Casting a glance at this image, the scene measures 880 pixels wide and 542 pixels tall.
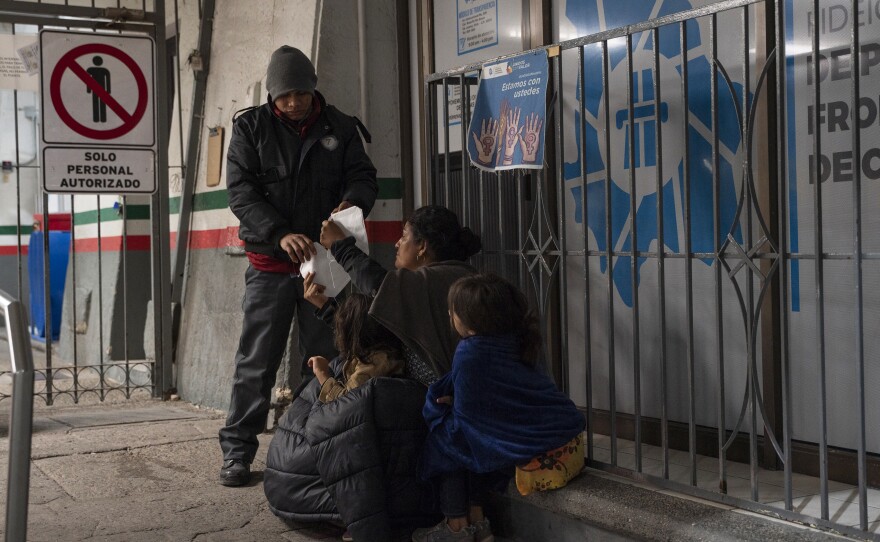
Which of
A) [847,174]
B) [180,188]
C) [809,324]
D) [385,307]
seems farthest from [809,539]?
[180,188]

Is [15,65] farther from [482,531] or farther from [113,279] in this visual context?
[482,531]

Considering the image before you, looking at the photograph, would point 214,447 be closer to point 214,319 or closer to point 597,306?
point 214,319

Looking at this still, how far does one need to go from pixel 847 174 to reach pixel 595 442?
1632 millimetres

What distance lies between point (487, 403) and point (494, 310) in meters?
0.31

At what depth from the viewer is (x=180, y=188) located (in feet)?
24.9

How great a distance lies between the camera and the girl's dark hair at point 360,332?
12.8 feet

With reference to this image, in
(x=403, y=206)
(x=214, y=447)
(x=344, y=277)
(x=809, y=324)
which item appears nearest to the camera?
(x=809, y=324)

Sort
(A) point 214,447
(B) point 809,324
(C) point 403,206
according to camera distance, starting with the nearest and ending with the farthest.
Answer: (B) point 809,324
(A) point 214,447
(C) point 403,206

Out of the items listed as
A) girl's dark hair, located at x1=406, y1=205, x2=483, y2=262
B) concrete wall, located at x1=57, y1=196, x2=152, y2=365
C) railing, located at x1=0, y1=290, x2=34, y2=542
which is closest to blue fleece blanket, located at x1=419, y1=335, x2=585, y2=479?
girl's dark hair, located at x1=406, y1=205, x2=483, y2=262

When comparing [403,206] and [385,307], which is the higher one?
[403,206]

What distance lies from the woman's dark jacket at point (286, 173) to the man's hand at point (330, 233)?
470 millimetres

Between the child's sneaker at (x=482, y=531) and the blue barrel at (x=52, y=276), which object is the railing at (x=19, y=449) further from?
the blue barrel at (x=52, y=276)

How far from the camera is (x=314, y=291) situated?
13.8 feet

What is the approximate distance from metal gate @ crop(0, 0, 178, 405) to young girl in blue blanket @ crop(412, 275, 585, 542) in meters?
2.50
